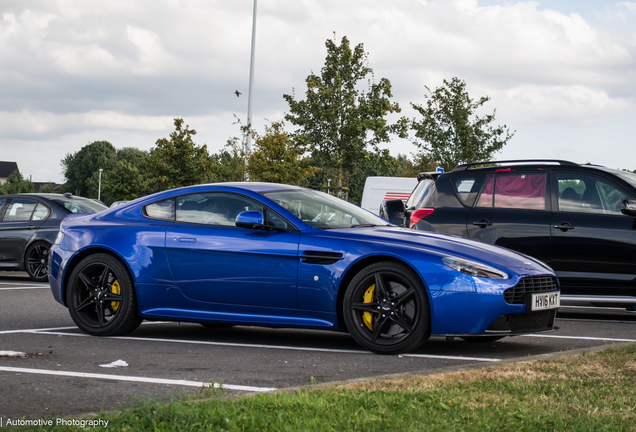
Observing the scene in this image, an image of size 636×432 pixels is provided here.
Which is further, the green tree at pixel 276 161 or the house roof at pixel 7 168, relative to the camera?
the house roof at pixel 7 168

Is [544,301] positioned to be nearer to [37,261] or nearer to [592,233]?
[592,233]

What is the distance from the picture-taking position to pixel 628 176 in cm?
920

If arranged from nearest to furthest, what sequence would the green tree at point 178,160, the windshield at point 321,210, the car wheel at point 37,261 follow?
1. the windshield at point 321,210
2. the car wheel at point 37,261
3. the green tree at point 178,160

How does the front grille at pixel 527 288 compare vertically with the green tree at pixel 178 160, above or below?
below

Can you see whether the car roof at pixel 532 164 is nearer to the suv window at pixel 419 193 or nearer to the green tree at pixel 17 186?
the suv window at pixel 419 193

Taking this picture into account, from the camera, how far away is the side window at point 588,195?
8.78 m

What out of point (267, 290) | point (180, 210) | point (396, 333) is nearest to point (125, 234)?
point (180, 210)

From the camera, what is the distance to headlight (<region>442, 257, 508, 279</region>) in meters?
5.93

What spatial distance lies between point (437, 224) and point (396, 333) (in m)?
3.36

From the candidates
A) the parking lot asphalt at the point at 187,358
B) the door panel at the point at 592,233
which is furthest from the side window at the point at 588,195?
the parking lot asphalt at the point at 187,358

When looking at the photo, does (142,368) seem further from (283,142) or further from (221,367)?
(283,142)

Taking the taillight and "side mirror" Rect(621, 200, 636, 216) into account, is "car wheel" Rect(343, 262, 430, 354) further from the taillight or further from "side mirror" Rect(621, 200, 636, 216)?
"side mirror" Rect(621, 200, 636, 216)

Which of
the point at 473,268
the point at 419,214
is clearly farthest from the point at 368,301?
the point at 419,214

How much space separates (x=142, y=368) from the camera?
551cm
